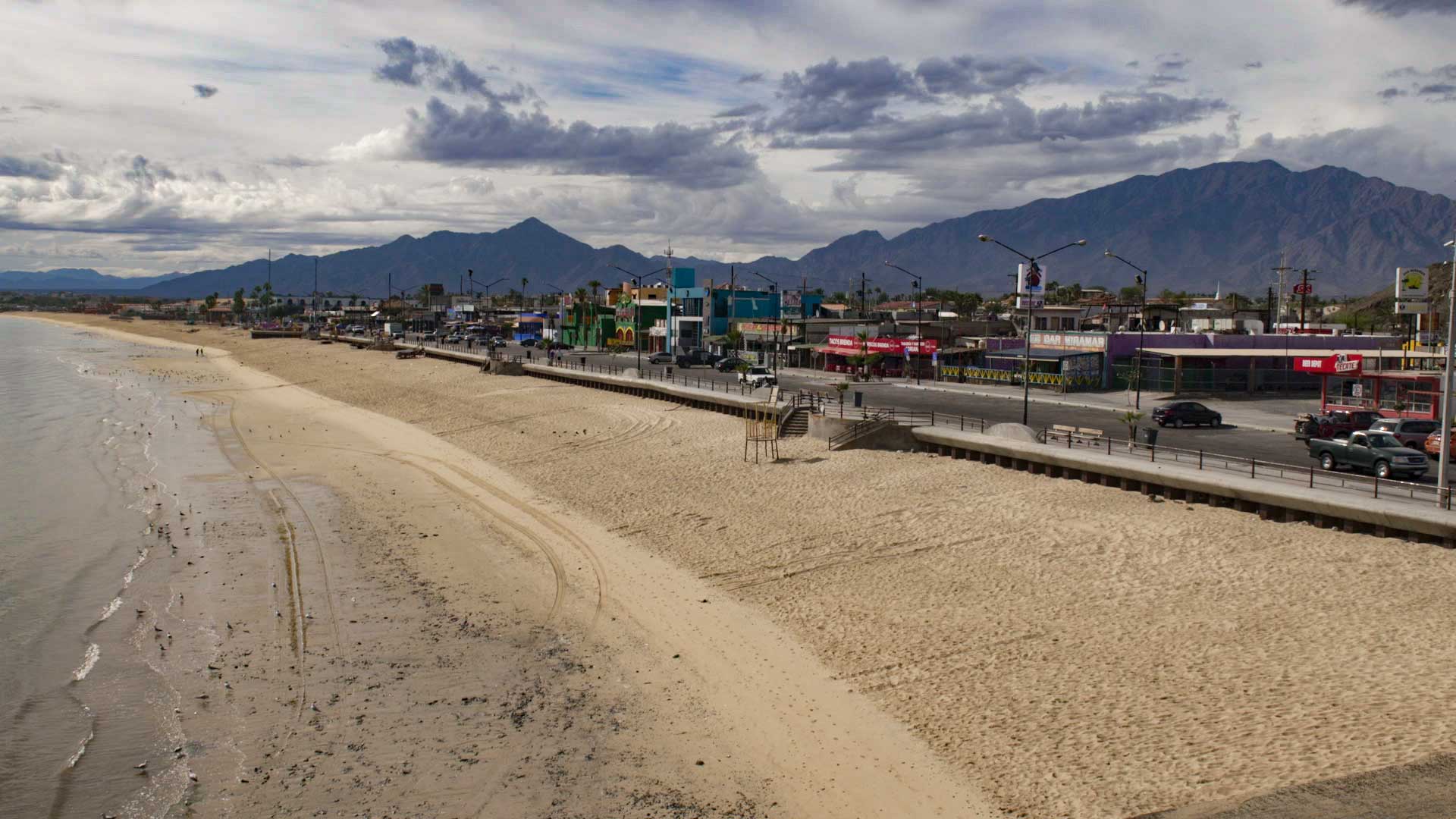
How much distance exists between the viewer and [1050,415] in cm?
4834

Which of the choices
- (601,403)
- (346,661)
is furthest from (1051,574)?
(601,403)

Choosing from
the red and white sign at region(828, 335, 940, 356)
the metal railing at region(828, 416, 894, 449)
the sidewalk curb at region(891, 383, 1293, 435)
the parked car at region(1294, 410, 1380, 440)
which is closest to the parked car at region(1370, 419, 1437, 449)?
the parked car at region(1294, 410, 1380, 440)

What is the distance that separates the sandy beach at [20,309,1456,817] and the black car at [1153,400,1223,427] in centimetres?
1435

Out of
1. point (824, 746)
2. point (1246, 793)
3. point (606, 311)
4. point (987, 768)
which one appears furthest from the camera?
point (606, 311)

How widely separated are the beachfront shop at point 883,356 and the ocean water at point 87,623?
42.8 m

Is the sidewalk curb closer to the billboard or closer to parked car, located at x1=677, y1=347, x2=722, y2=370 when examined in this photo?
the billboard

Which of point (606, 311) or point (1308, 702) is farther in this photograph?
point (606, 311)

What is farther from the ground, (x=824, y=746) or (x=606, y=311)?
(x=606, y=311)

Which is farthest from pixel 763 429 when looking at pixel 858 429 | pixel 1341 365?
pixel 1341 365

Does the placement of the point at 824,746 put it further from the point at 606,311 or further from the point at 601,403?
the point at 606,311

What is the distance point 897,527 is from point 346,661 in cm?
1458

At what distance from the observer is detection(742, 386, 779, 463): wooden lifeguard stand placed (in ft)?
132

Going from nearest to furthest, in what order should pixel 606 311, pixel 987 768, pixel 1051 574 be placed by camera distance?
pixel 987 768 → pixel 1051 574 → pixel 606 311

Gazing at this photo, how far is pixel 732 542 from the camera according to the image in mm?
28453
